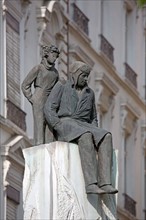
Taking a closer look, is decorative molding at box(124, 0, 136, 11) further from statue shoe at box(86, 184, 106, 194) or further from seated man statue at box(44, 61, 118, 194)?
statue shoe at box(86, 184, 106, 194)

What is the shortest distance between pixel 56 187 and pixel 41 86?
135 cm

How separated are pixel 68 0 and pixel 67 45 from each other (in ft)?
4.10

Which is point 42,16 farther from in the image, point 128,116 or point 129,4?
point 129,4

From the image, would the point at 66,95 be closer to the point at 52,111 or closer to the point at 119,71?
the point at 52,111

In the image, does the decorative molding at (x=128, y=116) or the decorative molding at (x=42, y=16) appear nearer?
the decorative molding at (x=42, y=16)

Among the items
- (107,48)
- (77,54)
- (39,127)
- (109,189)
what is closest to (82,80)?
(39,127)

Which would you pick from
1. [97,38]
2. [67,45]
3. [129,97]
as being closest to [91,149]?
[67,45]

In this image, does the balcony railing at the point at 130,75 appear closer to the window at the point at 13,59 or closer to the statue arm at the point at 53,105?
the window at the point at 13,59

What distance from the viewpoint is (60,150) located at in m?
17.7

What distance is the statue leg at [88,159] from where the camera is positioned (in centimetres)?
1764

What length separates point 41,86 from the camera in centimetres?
1830

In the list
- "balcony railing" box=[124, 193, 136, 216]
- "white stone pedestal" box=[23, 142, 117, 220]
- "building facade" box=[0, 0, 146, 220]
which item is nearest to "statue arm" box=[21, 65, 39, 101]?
"white stone pedestal" box=[23, 142, 117, 220]

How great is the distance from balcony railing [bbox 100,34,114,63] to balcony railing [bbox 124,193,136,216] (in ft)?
13.0

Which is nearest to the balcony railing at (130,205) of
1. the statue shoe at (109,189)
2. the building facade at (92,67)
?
the building facade at (92,67)
